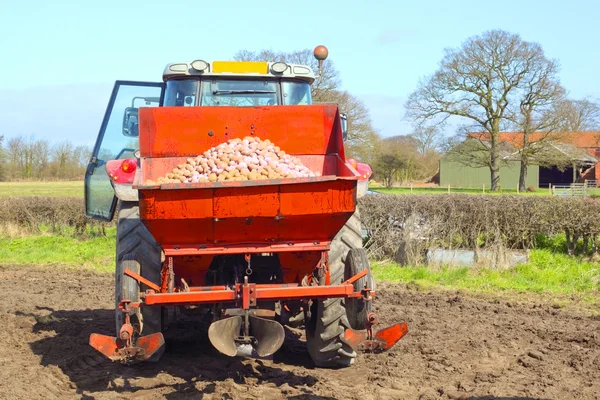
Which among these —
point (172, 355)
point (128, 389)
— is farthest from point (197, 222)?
point (172, 355)

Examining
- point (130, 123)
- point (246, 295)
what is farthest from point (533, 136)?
point (246, 295)

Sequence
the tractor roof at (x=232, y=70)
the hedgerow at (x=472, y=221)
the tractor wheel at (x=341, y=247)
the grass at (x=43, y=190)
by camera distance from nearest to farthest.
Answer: the tractor wheel at (x=341, y=247) < the tractor roof at (x=232, y=70) < the hedgerow at (x=472, y=221) < the grass at (x=43, y=190)

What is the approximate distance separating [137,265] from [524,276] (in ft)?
23.0

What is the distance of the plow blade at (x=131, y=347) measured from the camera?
512 cm

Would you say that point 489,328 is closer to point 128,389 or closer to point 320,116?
point 320,116

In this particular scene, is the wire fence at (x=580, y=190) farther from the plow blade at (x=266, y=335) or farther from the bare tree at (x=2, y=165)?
the bare tree at (x=2, y=165)

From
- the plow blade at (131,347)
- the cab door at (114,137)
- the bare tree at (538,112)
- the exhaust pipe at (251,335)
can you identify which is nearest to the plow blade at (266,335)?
the exhaust pipe at (251,335)

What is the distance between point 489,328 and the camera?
7.39 metres

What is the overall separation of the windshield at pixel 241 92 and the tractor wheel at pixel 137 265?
6.30 ft

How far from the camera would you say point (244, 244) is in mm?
5277

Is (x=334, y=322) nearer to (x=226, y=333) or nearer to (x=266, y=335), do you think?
(x=266, y=335)

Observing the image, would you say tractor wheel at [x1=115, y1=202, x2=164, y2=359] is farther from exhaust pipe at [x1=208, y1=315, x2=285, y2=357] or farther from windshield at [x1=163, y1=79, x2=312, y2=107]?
windshield at [x1=163, y1=79, x2=312, y2=107]

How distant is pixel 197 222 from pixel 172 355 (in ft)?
6.34

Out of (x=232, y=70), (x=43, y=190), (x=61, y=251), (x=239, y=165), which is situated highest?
(x=232, y=70)
